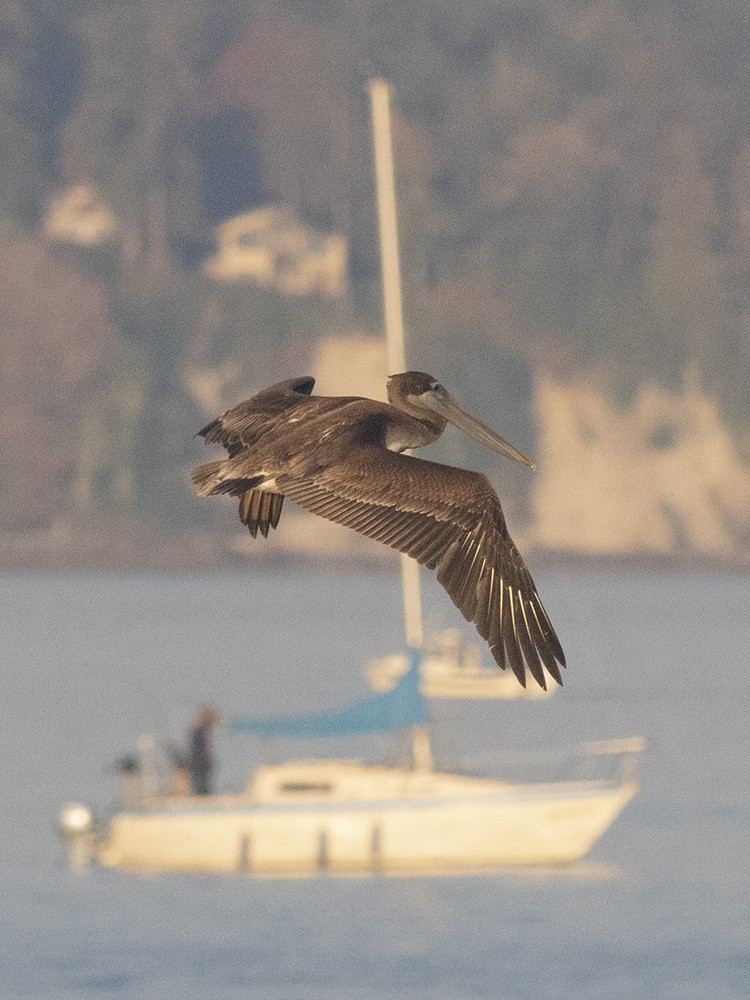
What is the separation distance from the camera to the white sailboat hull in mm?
36906

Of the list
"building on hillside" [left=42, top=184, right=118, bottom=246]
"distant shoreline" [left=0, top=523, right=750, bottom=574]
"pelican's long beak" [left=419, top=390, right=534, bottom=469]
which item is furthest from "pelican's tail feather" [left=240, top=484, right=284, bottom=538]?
"building on hillside" [left=42, top=184, right=118, bottom=246]

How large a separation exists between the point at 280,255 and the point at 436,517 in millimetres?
113624

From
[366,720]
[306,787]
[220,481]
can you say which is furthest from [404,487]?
[306,787]

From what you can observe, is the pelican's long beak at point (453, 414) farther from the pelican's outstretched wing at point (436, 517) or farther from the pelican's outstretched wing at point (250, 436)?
the pelican's outstretched wing at point (250, 436)

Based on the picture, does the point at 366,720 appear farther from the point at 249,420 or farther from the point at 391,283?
the point at 249,420

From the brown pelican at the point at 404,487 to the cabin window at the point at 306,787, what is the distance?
24.7 metres

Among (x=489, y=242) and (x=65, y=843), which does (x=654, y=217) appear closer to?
(x=489, y=242)

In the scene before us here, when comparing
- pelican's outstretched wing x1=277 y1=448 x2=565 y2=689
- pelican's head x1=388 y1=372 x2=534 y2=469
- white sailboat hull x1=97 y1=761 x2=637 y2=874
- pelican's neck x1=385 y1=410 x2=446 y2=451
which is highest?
white sailboat hull x1=97 y1=761 x2=637 y2=874

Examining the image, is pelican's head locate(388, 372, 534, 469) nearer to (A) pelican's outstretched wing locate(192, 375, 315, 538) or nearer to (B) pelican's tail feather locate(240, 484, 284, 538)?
(A) pelican's outstretched wing locate(192, 375, 315, 538)

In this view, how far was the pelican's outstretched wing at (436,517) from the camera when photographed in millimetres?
11602

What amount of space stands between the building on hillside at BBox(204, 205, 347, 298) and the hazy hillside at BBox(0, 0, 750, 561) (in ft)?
3.39

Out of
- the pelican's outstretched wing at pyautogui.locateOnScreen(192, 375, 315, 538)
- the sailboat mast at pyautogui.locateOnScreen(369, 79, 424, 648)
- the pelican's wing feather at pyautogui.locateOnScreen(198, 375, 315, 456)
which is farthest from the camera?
the sailboat mast at pyautogui.locateOnScreen(369, 79, 424, 648)

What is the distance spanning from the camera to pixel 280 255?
125 metres

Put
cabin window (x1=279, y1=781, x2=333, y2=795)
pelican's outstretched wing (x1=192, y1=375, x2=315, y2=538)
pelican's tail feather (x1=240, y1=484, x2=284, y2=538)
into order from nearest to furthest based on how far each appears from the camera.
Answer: pelican's outstretched wing (x1=192, y1=375, x2=315, y2=538)
pelican's tail feather (x1=240, y1=484, x2=284, y2=538)
cabin window (x1=279, y1=781, x2=333, y2=795)
